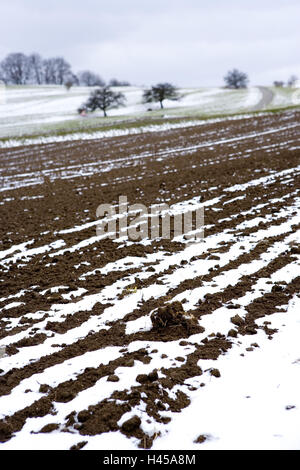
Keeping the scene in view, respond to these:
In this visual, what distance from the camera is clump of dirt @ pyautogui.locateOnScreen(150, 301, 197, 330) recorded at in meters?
4.43

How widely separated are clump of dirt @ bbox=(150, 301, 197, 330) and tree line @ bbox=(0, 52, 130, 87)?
374 ft

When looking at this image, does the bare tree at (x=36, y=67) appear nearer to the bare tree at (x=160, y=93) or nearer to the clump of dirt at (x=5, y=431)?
the bare tree at (x=160, y=93)

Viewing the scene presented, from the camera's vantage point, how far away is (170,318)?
176 inches

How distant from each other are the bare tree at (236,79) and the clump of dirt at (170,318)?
101051 millimetres

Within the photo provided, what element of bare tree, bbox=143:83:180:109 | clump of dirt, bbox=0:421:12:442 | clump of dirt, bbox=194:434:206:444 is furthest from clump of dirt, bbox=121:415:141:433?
bare tree, bbox=143:83:180:109

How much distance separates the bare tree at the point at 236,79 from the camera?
93625 millimetres

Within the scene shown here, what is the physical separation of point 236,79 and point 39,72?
66.0 meters

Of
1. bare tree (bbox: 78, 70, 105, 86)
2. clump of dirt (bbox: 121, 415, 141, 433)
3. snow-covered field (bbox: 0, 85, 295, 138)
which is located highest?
bare tree (bbox: 78, 70, 105, 86)

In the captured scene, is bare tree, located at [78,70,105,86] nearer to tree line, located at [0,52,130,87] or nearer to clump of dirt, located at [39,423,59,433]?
tree line, located at [0,52,130,87]

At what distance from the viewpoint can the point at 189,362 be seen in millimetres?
3816

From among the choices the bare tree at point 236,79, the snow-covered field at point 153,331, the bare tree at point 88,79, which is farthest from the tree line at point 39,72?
the snow-covered field at point 153,331

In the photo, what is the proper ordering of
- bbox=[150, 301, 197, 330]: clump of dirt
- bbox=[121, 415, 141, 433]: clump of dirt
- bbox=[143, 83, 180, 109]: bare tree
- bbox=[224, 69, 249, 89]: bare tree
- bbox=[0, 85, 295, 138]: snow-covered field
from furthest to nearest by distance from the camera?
bbox=[224, 69, 249, 89]: bare tree
bbox=[143, 83, 180, 109]: bare tree
bbox=[0, 85, 295, 138]: snow-covered field
bbox=[150, 301, 197, 330]: clump of dirt
bbox=[121, 415, 141, 433]: clump of dirt

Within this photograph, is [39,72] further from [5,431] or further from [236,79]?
[5,431]

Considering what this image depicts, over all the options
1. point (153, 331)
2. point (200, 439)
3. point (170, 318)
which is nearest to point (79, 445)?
point (200, 439)
